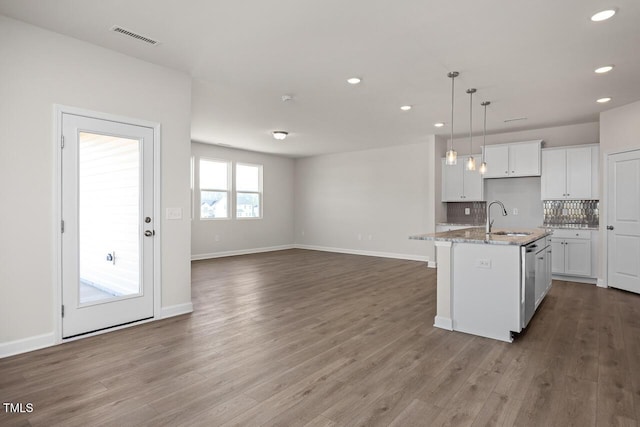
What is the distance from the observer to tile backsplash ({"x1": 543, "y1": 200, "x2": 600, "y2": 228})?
19.1 ft

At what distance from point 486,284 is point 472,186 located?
13.3 feet

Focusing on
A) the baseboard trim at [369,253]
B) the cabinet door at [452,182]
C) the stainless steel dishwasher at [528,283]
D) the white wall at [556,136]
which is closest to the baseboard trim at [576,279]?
the cabinet door at [452,182]

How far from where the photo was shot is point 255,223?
9.27 meters

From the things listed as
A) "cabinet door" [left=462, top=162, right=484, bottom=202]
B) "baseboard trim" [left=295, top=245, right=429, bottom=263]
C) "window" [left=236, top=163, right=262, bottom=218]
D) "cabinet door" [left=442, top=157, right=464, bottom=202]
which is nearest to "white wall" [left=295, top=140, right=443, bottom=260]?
"baseboard trim" [left=295, top=245, right=429, bottom=263]

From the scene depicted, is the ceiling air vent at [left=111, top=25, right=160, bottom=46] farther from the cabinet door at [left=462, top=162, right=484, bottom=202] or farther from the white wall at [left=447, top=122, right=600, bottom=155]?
the white wall at [left=447, top=122, right=600, bottom=155]

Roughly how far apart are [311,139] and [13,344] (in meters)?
5.93

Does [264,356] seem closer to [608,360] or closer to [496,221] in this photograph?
[608,360]

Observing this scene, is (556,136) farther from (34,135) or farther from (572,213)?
(34,135)

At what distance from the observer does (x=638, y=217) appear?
4.77 m

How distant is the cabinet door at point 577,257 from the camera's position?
5.49m

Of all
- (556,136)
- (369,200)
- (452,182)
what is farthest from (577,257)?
(369,200)

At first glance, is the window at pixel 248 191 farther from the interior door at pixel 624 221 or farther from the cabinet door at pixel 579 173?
the interior door at pixel 624 221

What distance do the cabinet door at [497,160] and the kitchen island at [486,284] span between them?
3.25 m

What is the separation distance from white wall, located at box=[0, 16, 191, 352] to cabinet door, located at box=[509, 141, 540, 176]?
6140 millimetres
